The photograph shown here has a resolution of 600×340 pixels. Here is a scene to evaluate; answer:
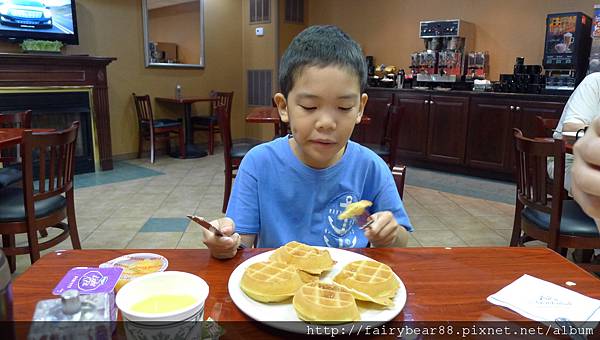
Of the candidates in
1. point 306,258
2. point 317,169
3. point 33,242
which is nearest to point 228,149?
point 33,242

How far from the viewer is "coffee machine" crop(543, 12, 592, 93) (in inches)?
189

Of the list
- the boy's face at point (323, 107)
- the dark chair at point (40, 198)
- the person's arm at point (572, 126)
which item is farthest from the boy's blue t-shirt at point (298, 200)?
the person's arm at point (572, 126)

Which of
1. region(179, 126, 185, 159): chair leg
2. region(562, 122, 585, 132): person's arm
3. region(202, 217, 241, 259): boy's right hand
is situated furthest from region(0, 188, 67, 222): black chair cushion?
region(179, 126, 185, 159): chair leg

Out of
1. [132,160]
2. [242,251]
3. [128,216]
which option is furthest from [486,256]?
[132,160]

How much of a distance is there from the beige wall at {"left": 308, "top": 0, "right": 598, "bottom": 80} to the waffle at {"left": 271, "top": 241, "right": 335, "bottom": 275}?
5712 mm

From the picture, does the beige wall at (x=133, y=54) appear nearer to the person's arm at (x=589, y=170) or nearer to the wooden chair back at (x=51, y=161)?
the wooden chair back at (x=51, y=161)

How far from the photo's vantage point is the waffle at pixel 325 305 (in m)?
0.69

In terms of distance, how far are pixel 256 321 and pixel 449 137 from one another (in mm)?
5349

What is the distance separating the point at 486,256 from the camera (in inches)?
40.5

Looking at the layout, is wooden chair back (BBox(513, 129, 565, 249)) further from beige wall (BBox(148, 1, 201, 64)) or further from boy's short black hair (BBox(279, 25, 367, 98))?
beige wall (BBox(148, 1, 201, 64))

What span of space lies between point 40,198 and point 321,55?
1.92 m

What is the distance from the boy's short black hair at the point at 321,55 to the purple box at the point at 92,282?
655 mm

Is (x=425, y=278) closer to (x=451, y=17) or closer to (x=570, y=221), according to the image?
(x=570, y=221)

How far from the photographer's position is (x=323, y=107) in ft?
3.54
